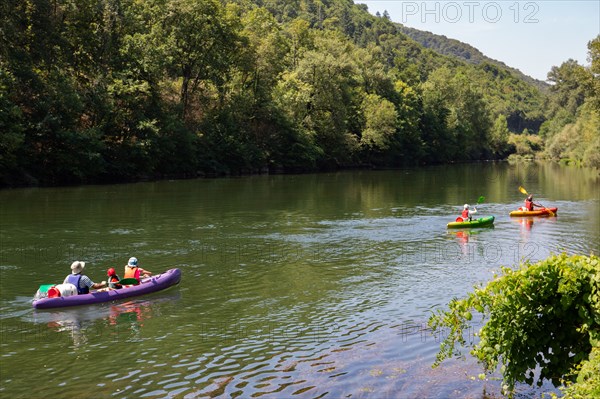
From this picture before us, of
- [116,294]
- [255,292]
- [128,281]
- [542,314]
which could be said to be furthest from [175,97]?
[542,314]

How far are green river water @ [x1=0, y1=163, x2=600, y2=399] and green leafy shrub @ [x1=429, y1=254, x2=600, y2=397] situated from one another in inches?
80.1

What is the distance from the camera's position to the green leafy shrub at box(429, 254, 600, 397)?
24.9 feet

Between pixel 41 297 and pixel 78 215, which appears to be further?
pixel 78 215

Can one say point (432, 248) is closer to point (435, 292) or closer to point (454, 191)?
point (435, 292)

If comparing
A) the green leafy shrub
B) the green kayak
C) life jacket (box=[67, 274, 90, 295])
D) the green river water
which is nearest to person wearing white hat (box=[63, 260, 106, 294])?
life jacket (box=[67, 274, 90, 295])

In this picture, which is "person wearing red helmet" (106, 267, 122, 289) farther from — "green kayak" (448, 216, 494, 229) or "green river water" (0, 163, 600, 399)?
"green kayak" (448, 216, 494, 229)

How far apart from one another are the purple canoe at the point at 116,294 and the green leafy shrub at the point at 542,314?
36.3ft

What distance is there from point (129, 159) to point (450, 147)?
69905mm

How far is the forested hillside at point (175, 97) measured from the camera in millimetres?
50219

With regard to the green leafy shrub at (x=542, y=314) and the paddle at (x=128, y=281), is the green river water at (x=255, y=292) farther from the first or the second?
the green leafy shrub at (x=542, y=314)

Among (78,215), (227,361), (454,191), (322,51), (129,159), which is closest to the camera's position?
(227,361)

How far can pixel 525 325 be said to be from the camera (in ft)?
26.8

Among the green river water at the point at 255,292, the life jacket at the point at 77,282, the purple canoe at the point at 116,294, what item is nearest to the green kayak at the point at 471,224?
the green river water at the point at 255,292

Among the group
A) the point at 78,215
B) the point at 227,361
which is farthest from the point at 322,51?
the point at 227,361
